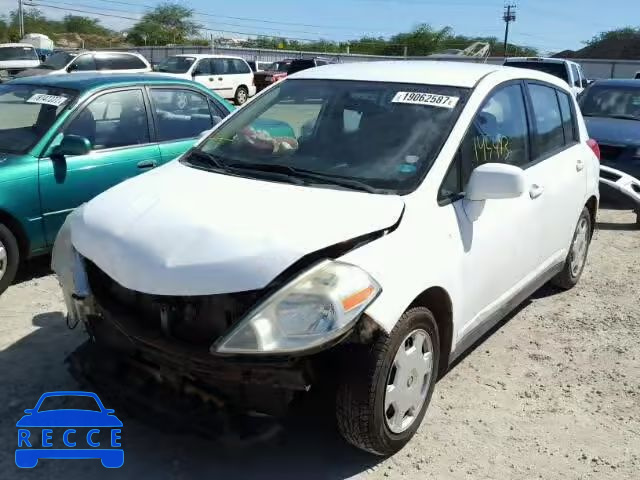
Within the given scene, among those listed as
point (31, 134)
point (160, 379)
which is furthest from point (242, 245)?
point (31, 134)

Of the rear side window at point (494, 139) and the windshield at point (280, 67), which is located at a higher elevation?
the rear side window at point (494, 139)

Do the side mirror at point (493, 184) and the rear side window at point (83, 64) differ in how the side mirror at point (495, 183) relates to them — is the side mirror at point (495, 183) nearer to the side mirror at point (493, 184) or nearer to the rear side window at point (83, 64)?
the side mirror at point (493, 184)

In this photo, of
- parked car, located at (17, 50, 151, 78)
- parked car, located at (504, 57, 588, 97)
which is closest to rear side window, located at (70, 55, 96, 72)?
parked car, located at (17, 50, 151, 78)

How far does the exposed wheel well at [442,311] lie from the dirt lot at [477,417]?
0.39 m

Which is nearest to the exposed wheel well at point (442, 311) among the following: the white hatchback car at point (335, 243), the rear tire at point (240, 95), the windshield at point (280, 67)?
the white hatchback car at point (335, 243)

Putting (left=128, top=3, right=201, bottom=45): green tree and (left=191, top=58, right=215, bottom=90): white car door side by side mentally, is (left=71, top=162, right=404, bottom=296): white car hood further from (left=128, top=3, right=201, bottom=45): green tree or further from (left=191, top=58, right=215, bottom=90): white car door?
(left=128, top=3, right=201, bottom=45): green tree

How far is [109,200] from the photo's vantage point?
3195mm

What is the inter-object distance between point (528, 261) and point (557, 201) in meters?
0.58

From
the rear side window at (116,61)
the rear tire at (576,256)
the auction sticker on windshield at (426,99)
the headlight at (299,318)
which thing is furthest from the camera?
the rear side window at (116,61)

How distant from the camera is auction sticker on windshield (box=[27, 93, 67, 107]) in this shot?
17.4 ft

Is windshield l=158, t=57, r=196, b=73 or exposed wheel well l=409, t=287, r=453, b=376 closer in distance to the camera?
exposed wheel well l=409, t=287, r=453, b=376

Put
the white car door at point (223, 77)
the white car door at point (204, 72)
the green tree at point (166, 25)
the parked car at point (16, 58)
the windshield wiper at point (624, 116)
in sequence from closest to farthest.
Answer: the windshield wiper at point (624, 116), the white car door at point (204, 72), the white car door at point (223, 77), the parked car at point (16, 58), the green tree at point (166, 25)

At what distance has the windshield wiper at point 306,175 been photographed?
10.3 feet

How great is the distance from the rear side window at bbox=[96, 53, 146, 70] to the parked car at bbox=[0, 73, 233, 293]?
15.3 metres
